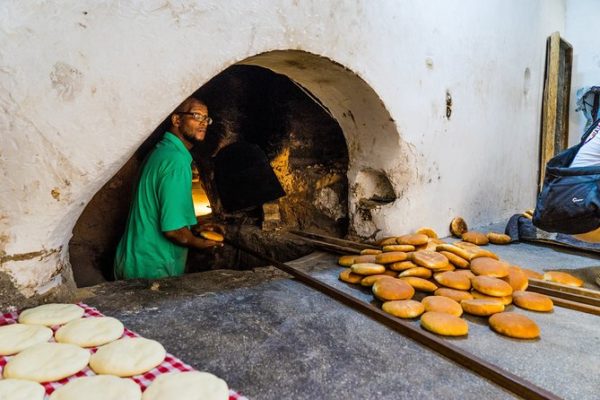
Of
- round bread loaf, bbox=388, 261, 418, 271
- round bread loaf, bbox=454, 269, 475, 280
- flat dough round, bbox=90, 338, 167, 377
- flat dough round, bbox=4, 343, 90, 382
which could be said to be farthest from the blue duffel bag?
flat dough round, bbox=4, 343, 90, 382

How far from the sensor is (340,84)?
268 centimetres

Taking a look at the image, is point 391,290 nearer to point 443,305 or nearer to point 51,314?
point 443,305

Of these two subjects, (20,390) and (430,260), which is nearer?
(20,390)

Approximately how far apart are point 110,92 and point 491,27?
12.1ft

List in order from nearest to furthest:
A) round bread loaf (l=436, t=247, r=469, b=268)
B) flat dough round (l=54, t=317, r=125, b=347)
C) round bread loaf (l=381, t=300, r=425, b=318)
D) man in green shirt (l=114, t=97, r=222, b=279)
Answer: flat dough round (l=54, t=317, r=125, b=347)
round bread loaf (l=381, t=300, r=425, b=318)
round bread loaf (l=436, t=247, r=469, b=268)
man in green shirt (l=114, t=97, r=222, b=279)

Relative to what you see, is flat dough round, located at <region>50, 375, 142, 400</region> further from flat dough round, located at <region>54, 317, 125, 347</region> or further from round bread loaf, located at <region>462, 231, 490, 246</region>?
round bread loaf, located at <region>462, 231, 490, 246</region>

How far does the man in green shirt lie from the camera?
8.07 feet

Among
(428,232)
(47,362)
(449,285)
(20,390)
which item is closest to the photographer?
(20,390)

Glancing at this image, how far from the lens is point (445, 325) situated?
1569 mm

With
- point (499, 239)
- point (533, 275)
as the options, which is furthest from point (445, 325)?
point (499, 239)

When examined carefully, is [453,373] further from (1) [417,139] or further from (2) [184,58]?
(1) [417,139]

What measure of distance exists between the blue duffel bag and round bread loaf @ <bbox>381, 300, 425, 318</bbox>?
1427 mm

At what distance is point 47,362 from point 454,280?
5.91ft

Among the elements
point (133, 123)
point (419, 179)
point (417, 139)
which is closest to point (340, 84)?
point (417, 139)
